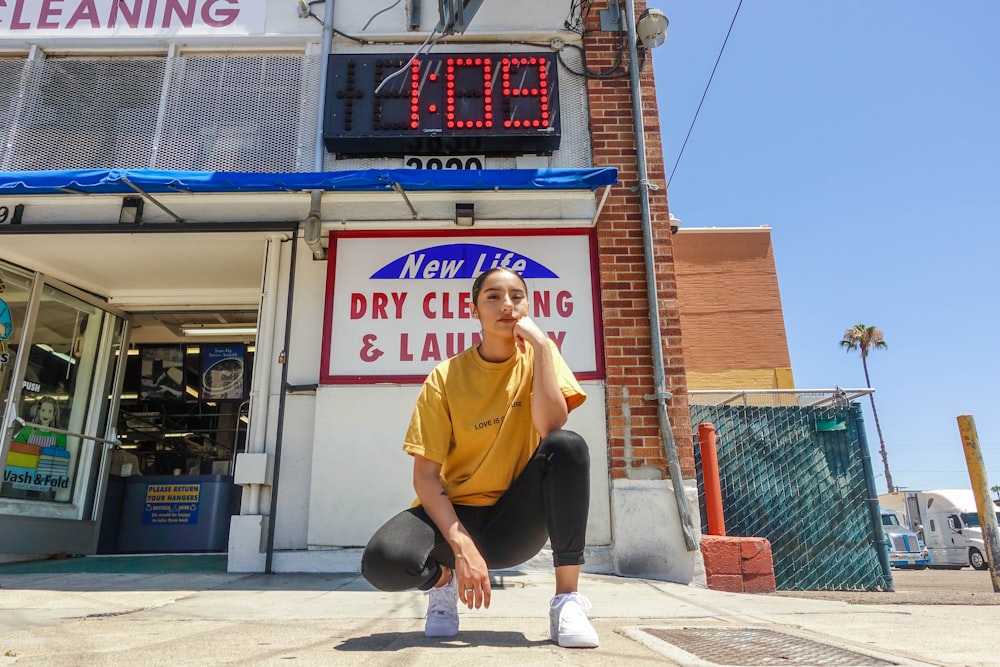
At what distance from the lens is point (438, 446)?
209 centimetres

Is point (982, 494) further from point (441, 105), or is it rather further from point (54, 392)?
point (54, 392)

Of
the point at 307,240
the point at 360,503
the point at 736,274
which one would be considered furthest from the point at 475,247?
the point at 736,274

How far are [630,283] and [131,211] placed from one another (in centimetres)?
421

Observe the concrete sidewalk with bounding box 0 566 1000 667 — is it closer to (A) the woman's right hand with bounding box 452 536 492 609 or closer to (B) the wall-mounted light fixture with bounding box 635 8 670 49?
(A) the woman's right hand with bounding box 452 536 492 609

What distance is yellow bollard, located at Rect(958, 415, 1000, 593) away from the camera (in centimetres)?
501

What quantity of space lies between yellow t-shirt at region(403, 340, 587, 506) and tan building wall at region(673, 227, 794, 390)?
10744 mm

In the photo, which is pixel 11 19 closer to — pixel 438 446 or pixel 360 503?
pixel 360 503

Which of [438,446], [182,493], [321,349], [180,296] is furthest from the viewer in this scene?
[182,493]

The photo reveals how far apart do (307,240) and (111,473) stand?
433 cm

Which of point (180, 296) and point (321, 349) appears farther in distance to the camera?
point (180, 296)

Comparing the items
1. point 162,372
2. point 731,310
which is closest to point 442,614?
point 162,372

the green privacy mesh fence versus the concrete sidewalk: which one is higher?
the green privacy mesh fence

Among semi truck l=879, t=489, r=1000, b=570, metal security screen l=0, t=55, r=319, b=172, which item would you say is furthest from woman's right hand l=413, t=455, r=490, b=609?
semi truck l=879, t=489, r=1000, b=570

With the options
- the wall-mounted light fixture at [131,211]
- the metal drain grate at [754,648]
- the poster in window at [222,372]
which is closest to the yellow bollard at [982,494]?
the metal drain grate at [754,648]
